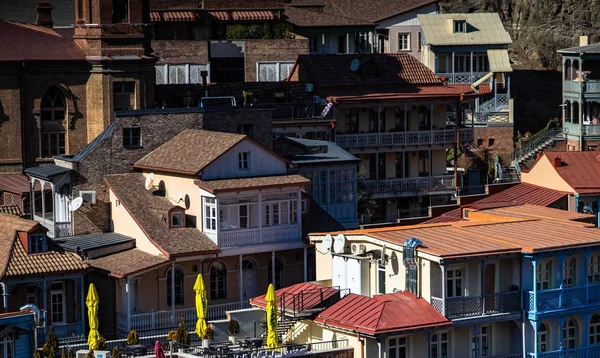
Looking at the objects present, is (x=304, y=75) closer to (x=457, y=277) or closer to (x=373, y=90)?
(x=373, y=90)

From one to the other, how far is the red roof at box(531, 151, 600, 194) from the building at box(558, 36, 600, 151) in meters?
13.2

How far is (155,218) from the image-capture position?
7706cm

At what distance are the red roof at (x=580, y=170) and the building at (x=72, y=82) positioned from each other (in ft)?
61.5

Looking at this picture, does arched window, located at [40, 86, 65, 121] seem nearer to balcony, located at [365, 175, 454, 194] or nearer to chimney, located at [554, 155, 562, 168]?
balcony, located at [365, 175, 454, 194]

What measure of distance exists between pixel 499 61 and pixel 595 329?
4087 centimetres

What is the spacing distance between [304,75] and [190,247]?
84.1 feet

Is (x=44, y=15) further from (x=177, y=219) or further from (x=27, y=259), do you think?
(x=27, y=259)

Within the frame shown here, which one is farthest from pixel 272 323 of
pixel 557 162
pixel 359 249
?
pixel 557 162

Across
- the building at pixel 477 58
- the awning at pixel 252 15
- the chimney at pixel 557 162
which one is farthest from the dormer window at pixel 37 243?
the building at pixel 477 58

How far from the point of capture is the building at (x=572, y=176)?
88.1 m

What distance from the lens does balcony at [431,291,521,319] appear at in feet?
230

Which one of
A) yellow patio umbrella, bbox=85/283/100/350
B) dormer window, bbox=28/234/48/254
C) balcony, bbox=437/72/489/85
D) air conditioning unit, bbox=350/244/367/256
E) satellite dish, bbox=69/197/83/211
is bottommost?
yellow patio umbrella, bbox=85/283/100/350

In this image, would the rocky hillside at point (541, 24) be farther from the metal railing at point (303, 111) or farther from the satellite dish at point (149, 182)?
the satellite dish at point (149, 182)

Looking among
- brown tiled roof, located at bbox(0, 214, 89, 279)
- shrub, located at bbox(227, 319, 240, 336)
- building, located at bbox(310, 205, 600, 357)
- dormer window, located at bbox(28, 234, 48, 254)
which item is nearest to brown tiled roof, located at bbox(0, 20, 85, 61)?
brown tiled roof, located at bbox(0, 214, 89, 279)
